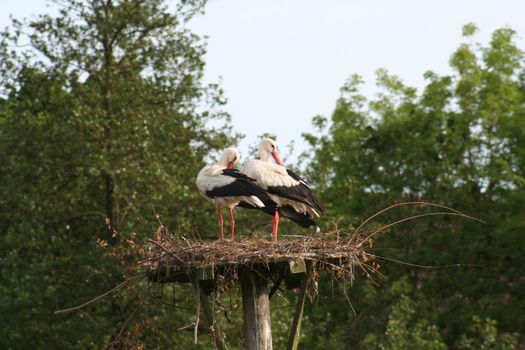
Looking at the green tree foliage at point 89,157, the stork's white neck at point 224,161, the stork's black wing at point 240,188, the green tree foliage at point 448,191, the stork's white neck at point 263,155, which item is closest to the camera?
the stork's black wing at point 240,188

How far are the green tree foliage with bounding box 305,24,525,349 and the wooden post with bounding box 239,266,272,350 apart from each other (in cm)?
1564

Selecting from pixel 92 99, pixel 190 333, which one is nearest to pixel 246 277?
pixel 190 333

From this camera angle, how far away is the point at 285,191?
11547 mm

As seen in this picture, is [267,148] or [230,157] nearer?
[230,157]

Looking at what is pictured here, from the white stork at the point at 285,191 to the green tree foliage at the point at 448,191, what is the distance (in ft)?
43.1

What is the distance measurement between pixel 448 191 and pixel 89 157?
11.4 m

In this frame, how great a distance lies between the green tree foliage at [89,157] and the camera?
20.2 m

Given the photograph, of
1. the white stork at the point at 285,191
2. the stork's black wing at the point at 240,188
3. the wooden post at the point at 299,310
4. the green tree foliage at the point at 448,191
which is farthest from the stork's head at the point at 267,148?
the green tree foliage at the point at 448,191

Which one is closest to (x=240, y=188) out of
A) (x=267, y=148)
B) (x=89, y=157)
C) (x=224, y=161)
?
(x=224, y=161)

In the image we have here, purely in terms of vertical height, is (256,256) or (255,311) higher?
(256,256)

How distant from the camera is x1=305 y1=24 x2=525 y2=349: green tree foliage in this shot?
26.8 m

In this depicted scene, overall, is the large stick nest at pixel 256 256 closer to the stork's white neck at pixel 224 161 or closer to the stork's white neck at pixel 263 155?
the stork's white neck at pixel 224 161

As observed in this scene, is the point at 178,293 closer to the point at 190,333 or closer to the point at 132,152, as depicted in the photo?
the point at 190,333

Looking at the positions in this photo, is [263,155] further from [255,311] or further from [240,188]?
[255,311]
